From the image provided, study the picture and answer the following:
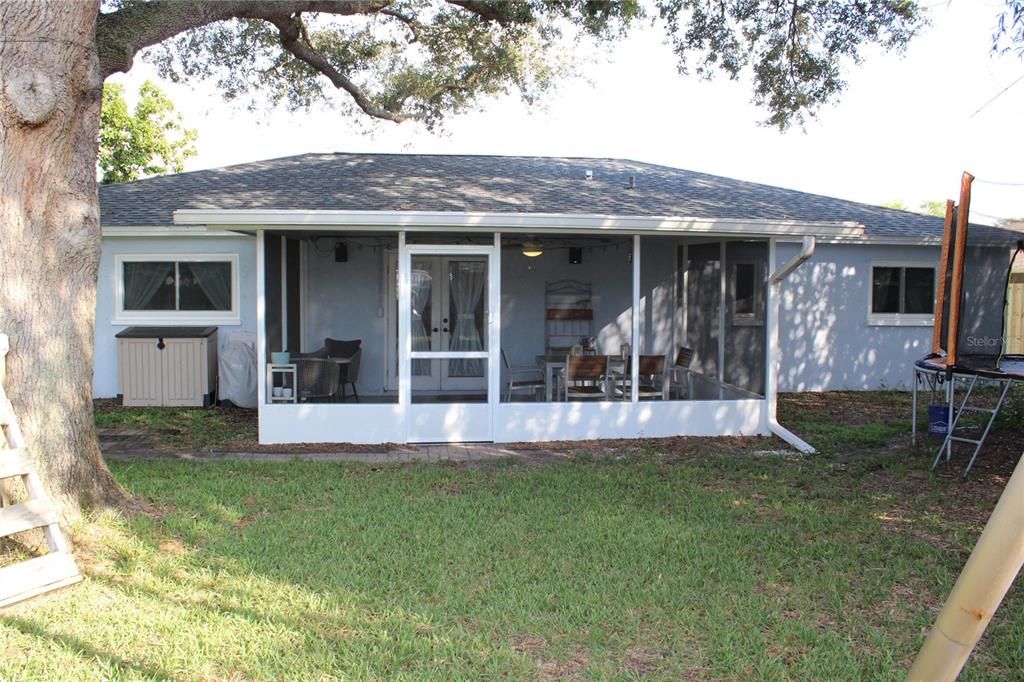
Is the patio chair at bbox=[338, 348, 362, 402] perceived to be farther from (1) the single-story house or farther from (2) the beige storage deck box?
(2) the beige storage deck box

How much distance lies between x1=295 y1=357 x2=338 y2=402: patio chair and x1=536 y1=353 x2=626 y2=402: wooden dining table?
284 cm

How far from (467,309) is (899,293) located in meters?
9.23

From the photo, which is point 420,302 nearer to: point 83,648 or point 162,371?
point 162,371

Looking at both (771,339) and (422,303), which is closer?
(422,303)

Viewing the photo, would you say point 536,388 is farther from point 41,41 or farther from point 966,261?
point 41,41

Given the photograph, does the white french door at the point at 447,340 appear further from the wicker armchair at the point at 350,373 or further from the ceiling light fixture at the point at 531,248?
the ceiling light fixture at the point at 531,248

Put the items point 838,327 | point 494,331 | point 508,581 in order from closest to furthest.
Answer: point 508,581 < point 494,331 < point 838,327

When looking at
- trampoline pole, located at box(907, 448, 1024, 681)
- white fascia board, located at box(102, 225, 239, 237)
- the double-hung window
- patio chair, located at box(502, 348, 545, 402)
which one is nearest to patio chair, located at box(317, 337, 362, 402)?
patio chair, located at box(502, 348, 545, 402)

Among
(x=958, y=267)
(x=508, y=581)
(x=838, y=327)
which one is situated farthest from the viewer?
(x=838, y=327)

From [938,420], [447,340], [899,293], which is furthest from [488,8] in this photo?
[899,293]

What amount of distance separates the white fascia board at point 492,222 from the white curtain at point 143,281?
4325 mm

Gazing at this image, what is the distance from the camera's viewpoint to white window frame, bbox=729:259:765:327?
1127 centimetres

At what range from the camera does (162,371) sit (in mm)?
12859

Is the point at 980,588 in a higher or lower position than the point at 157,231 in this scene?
lower
